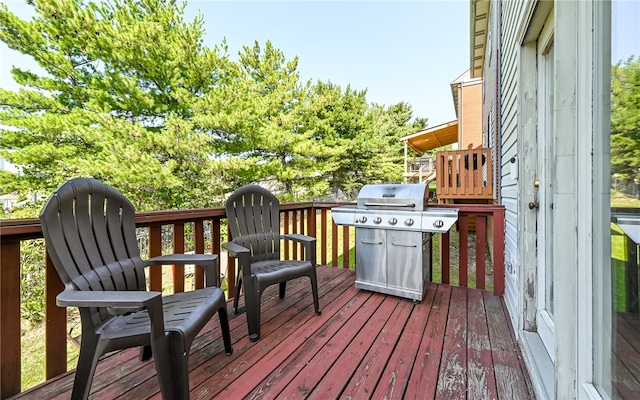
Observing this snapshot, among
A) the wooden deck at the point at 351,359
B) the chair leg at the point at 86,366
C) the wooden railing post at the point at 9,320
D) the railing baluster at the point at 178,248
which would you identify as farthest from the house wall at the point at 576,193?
the wooden railing post at the point at 9,320

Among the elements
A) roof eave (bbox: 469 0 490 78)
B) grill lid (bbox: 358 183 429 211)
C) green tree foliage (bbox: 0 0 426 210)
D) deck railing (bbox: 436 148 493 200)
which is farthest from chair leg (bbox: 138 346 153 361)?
roof eave (bbox: 469 0 490 78)

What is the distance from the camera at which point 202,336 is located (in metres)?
2.02

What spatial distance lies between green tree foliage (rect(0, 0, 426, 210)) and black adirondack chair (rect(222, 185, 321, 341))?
565 centimetres

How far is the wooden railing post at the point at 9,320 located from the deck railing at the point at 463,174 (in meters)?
5.35

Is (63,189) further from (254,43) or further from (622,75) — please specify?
(254,43)

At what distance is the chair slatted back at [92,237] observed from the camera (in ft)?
4.27

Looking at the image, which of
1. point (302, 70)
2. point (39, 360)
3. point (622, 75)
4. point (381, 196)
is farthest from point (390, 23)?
point (39, 360)

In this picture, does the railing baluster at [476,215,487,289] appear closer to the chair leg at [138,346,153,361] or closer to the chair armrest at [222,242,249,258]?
the chair armrest at [222,242,249,258]

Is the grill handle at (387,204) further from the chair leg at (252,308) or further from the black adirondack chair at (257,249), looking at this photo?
the chair leg at (252,308)

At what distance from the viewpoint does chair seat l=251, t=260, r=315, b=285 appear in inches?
81.9

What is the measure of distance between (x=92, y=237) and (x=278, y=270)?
1180 millimetres

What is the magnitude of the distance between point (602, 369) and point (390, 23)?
10301mm

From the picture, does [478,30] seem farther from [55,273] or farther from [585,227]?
[55,273]

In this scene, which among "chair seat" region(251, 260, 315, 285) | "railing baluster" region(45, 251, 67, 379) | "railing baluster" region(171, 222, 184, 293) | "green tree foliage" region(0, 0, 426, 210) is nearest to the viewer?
"railing baluster" region(45, 251, 67, 379)
